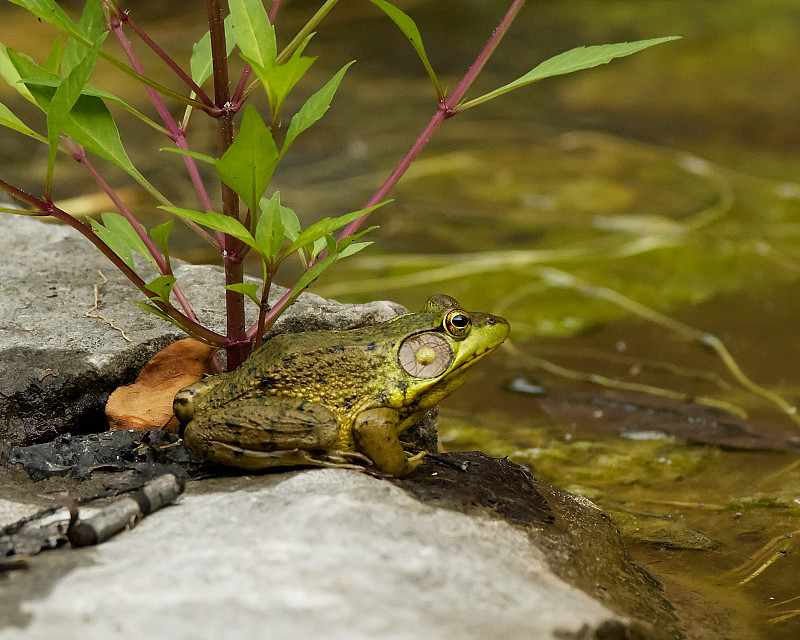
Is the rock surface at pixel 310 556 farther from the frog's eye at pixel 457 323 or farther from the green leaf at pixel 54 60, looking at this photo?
the green leaf at pixel 54 60

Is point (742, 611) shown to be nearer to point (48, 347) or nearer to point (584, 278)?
point (48, 347)

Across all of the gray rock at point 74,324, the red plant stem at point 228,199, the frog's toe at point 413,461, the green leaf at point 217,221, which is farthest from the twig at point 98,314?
the frog's toe at point 413,461

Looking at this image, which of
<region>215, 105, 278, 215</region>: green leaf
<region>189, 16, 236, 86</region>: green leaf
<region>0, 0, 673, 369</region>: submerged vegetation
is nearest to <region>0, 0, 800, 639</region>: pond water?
<region>0, 0, 673, 369</region>: submerged vegetation

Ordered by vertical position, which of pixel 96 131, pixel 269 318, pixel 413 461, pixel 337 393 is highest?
pixel 96 131

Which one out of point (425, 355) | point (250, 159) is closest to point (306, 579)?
point (425, 355)

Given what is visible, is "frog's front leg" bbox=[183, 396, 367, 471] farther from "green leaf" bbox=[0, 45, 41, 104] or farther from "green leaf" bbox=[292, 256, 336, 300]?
"green leaf" bbox=[0, 45, 41, 104]

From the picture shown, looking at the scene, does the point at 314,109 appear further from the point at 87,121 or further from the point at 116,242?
the point at 116,242

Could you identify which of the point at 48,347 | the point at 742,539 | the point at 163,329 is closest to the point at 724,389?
the point at 742,539
